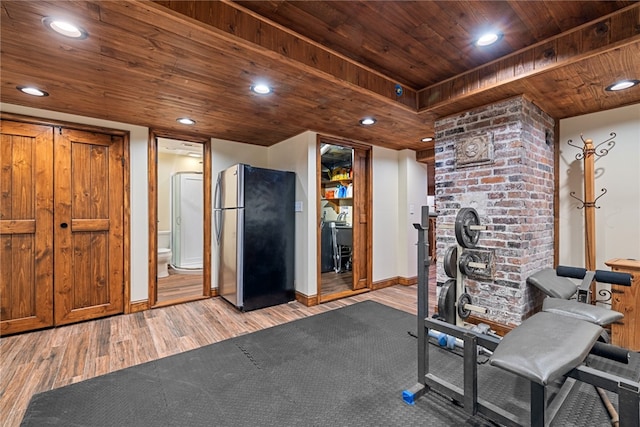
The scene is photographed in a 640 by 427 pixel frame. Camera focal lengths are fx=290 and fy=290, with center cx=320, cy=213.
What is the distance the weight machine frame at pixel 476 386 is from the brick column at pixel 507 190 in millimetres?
890

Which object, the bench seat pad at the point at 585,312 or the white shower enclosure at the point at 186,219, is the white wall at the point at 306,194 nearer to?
the white shower enclosure at the point at 186,219

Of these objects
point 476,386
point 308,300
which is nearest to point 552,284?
point 476,386

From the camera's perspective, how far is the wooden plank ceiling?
166 cm

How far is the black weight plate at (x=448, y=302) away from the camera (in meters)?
2.21

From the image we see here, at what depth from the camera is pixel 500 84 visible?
2.31 m

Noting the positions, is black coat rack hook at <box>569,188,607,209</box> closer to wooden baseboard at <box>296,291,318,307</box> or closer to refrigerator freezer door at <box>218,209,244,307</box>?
wooden baseboard at <box>296,291,318,307</box>

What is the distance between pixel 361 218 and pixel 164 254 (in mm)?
3541

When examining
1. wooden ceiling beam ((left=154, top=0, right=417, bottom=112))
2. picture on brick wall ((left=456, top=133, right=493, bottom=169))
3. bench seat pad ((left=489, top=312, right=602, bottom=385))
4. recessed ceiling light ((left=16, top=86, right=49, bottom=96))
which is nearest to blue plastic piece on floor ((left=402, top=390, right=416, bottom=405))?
bench seat pad ((left=489, top=312, right=602, bottom=385))

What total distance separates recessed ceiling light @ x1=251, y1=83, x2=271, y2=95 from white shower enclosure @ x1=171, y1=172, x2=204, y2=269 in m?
3.92

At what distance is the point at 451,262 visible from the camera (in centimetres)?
222

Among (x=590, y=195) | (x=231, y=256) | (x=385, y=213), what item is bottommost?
(x=231, y=256)

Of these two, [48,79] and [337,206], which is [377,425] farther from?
[337,206]

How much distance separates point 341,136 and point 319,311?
2262 millimetres

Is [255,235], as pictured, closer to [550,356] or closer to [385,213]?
[385,213]
